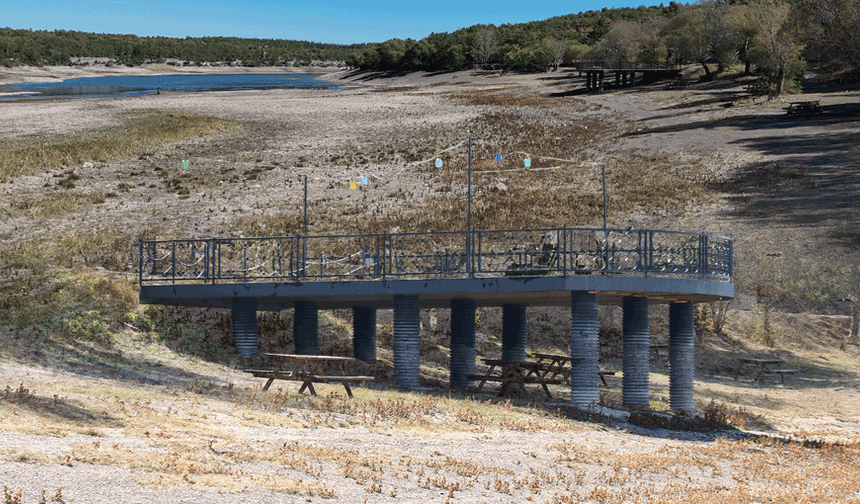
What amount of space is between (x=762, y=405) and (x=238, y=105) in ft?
265

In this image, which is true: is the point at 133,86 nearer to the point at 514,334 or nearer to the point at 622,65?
the point at 622,65

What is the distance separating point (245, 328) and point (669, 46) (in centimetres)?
9759

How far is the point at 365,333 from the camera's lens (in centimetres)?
3014

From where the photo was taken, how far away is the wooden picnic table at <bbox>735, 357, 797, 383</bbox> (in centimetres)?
3147

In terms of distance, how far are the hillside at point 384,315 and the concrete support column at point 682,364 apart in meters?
1.00

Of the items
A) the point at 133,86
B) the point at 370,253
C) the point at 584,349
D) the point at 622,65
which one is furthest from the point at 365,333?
the point at 133,86

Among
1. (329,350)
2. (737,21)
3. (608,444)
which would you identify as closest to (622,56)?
(737,21)

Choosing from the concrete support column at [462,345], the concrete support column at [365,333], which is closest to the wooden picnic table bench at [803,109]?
the concrete support column at [365,333]

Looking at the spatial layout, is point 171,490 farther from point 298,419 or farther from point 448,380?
point 448,380

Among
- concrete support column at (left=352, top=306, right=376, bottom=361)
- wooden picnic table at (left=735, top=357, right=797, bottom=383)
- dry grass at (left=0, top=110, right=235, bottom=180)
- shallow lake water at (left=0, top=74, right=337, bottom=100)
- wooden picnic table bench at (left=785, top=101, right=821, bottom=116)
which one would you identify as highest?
shallow lake water at (left=0, top=74, right=337, bottom=100)

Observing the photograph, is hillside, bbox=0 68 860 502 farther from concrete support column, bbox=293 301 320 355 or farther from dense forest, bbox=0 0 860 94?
dense forest, bbox=0 0 860 94

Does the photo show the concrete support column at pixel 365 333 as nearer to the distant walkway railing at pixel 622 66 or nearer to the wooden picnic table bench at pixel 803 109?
the wooden picnic table bench at pixel 803 109

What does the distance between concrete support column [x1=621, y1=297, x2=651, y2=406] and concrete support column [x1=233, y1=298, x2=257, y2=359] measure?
10.2 meters

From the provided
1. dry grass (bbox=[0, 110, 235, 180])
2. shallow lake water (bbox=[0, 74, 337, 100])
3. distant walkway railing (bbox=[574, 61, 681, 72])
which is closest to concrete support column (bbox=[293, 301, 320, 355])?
dry grass (bbox=[0, 110, 235, 180])
